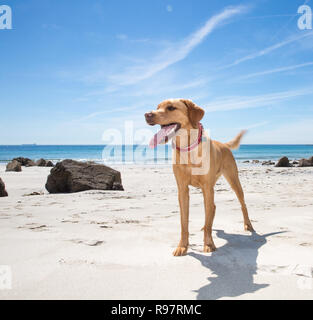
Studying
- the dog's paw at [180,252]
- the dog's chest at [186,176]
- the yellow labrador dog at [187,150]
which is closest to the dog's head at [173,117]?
the yellow labrador dog at [187,150]

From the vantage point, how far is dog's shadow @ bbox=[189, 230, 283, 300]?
2.20 meters

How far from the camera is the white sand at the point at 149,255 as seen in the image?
7.19ft

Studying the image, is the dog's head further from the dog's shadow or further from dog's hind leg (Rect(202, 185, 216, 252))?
the dog's shadow

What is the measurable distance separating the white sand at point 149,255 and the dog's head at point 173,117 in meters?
1.25

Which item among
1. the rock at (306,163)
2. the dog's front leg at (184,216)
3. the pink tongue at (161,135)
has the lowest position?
the dog's front leg at (184,216)

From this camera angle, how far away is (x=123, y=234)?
372cm

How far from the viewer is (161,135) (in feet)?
9.53

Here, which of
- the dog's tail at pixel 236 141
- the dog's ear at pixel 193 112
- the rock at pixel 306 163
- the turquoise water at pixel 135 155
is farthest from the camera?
the turquoise water at pixel 135 155

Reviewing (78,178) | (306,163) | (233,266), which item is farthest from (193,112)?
(306,163)

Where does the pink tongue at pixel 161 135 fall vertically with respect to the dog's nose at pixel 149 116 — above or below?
below

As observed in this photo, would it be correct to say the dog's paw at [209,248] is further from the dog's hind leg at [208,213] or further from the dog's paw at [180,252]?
the dog's paw at [180,252]

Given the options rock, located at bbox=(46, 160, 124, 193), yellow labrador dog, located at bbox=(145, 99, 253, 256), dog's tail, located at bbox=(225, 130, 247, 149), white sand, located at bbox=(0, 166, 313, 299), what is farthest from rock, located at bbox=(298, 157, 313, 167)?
yellow labrador dog, located at bbox=(145, 99, 253, 256)

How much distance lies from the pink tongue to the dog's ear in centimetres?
22
